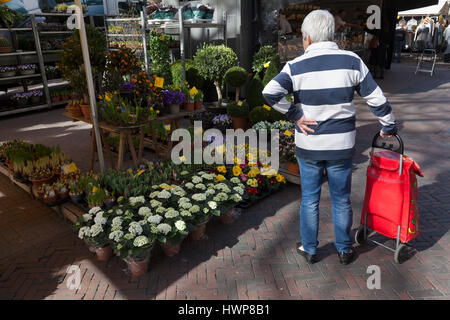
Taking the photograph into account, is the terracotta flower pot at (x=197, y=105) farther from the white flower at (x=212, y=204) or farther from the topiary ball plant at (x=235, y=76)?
the topiary ball plant at (x=235, y=76)

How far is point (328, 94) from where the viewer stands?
257cm

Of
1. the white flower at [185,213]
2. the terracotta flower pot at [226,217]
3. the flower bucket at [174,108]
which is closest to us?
the white flower at [185,213]

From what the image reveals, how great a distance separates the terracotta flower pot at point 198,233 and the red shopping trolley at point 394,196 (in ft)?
5.23

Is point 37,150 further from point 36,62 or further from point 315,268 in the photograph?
point 36,62

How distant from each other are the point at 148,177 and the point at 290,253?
1.92 meters

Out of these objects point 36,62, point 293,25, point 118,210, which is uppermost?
point 293,25

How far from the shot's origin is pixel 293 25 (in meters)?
11.8

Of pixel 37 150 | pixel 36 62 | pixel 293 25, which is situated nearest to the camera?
pixel 37 150

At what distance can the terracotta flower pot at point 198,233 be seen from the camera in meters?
3.55

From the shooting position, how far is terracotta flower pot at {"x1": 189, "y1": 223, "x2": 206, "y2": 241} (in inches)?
140

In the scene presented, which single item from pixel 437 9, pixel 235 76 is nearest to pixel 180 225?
pixel 235 76

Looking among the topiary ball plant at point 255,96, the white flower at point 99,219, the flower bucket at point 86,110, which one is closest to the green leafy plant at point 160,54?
the topiary ball plant at point 255,96

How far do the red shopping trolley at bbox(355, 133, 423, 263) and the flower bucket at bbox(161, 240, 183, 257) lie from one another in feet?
5.94

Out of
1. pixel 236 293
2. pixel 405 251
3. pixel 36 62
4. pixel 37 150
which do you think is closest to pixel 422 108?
pixel 405 251
